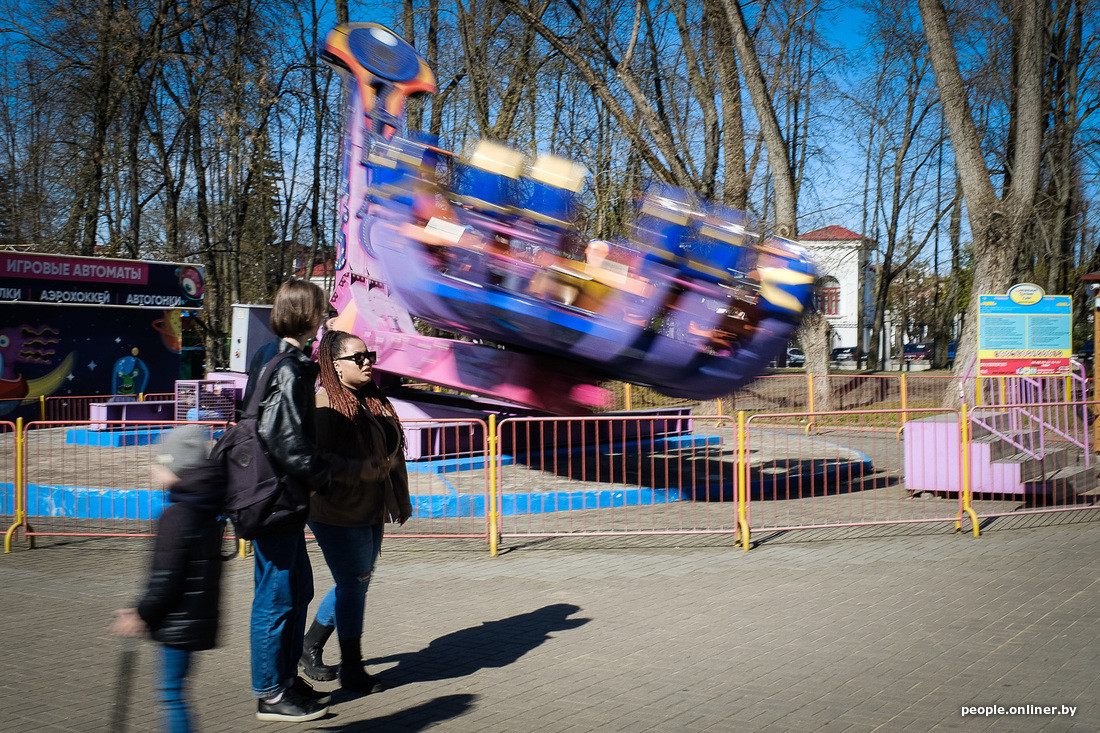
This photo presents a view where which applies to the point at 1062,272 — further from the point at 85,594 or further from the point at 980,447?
the point at 85,594

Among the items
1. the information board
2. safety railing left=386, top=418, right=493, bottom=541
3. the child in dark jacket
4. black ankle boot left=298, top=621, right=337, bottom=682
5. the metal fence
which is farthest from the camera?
the information board

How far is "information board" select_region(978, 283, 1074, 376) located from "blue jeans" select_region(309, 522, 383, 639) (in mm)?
12016

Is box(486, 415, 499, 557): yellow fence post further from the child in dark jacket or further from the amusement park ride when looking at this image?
the child in dark jacket

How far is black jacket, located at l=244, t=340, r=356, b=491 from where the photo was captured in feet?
12.9

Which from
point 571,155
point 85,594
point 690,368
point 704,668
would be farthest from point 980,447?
point 571,155

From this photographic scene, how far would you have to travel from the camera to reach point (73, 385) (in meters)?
22.7

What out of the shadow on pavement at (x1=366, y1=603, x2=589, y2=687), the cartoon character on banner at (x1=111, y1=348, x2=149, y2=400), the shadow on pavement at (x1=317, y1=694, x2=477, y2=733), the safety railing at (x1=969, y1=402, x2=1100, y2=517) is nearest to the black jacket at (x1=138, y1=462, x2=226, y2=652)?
the shadow on pavement at (x1=317, y1=694, x2=477, y2=733)

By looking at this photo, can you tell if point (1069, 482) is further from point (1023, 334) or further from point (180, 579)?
point (180, 579)

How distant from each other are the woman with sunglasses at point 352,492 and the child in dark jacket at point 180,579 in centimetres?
93

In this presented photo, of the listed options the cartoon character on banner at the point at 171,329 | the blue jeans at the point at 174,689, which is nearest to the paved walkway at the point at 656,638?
the blue jeans at the point at 174,689

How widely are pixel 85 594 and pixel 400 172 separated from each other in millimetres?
5488

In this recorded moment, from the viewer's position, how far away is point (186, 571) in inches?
132

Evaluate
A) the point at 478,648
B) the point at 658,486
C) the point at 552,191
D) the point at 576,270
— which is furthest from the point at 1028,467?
the point at 478,648

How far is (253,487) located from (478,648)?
2.25 meters
